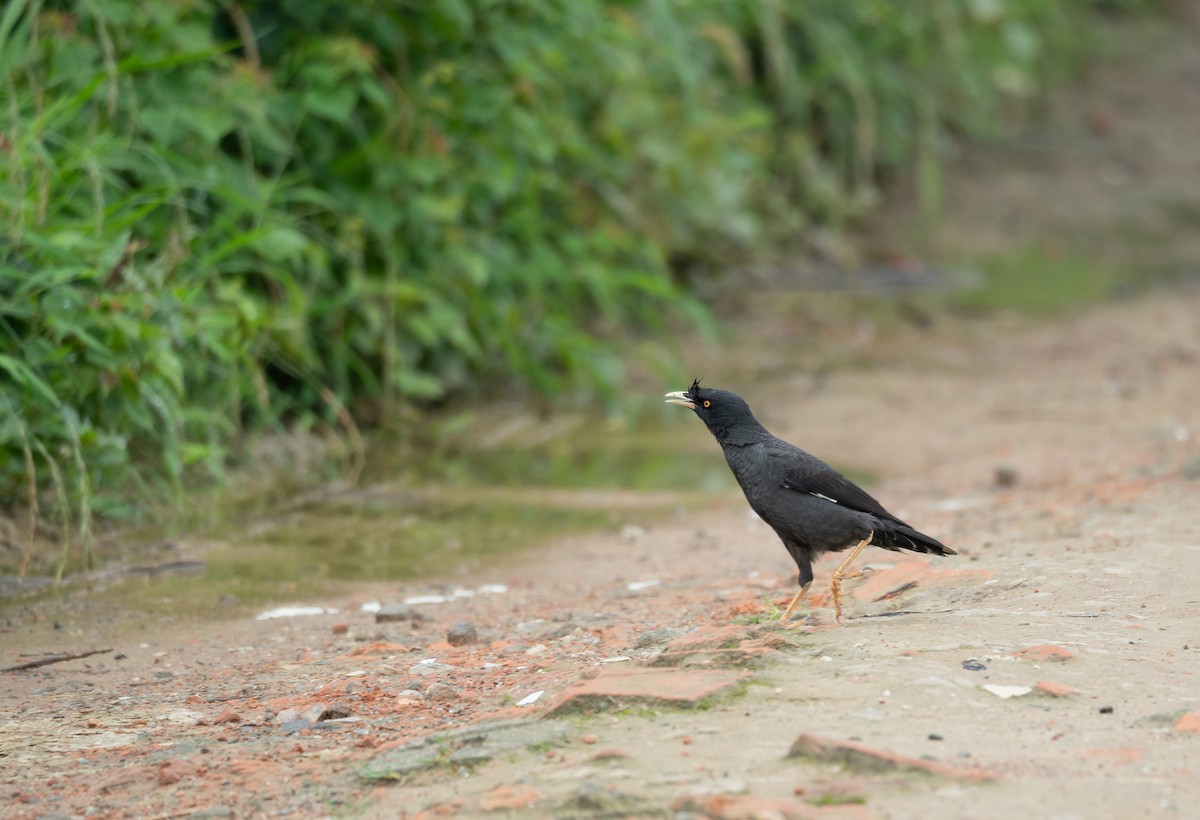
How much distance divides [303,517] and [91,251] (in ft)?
4.67

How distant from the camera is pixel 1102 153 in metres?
13.5

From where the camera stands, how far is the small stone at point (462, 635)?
4059mm

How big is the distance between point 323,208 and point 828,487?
3592 mm

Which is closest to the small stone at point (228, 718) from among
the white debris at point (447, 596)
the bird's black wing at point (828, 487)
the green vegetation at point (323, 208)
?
the white debris at point (447, 596)

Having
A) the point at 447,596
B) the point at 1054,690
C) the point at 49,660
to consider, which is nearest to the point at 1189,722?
the point at 1054,690

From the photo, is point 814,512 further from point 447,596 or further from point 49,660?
point 49,660

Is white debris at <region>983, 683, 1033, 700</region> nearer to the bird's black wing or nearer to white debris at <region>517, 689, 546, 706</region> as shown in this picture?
white debris at <region>517, 689, 546, 706</region>

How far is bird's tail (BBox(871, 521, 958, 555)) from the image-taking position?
4082 millimetres

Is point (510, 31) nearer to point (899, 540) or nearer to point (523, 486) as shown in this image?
point (523, 486)

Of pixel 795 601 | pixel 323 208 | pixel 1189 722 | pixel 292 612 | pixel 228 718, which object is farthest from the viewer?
pixel 323 208

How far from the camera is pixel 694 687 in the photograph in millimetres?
3117

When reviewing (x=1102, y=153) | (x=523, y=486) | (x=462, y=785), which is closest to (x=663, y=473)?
(x=523, y=486)

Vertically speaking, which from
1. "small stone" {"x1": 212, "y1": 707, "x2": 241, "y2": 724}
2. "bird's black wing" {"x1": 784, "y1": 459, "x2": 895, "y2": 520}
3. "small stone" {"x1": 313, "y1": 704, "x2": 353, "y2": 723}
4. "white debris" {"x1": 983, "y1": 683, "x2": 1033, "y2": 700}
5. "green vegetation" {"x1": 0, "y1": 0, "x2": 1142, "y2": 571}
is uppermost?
"green vegetation" {"x1": 0, "y1": 0, "x2": 1142, "y2": 571}

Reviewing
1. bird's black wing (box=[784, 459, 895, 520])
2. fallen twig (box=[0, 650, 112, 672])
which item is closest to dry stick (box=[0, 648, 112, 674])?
fallen twig (box=[0, 650, 112, 672])
